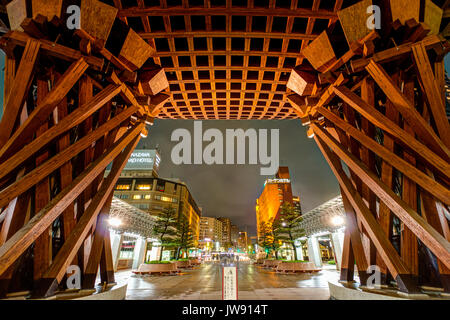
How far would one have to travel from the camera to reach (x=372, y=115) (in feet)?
20.1

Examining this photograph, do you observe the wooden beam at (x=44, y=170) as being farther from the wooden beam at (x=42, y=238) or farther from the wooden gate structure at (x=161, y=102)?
the wooden beam at (x=42, y=238)

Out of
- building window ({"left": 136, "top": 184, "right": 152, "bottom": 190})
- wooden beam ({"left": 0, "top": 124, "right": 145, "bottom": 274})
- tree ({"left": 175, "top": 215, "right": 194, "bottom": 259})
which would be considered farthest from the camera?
building window ({"left": 136, "top": 184, "right": 152, "bottom": 190})

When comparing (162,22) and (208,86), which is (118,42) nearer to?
(162,22)

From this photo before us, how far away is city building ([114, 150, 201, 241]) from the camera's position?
68375mm

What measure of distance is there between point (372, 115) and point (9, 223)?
10726 mm

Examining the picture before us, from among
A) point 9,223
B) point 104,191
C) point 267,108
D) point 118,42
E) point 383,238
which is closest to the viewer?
point 9,223

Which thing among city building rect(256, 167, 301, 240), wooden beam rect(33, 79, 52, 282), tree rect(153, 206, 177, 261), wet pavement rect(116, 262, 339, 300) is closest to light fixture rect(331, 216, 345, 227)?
wet pavement rect(116, 262, 339, 300)

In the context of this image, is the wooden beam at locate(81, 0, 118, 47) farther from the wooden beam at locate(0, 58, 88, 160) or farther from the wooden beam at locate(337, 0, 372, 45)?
the wooden beam at locate(337, 0, 372, 45)

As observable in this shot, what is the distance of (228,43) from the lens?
9.12m

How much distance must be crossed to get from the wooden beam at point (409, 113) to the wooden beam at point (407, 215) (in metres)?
1.58

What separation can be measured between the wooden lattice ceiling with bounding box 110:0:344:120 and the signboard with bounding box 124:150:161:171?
69.4 m

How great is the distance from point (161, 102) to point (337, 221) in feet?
75.6
